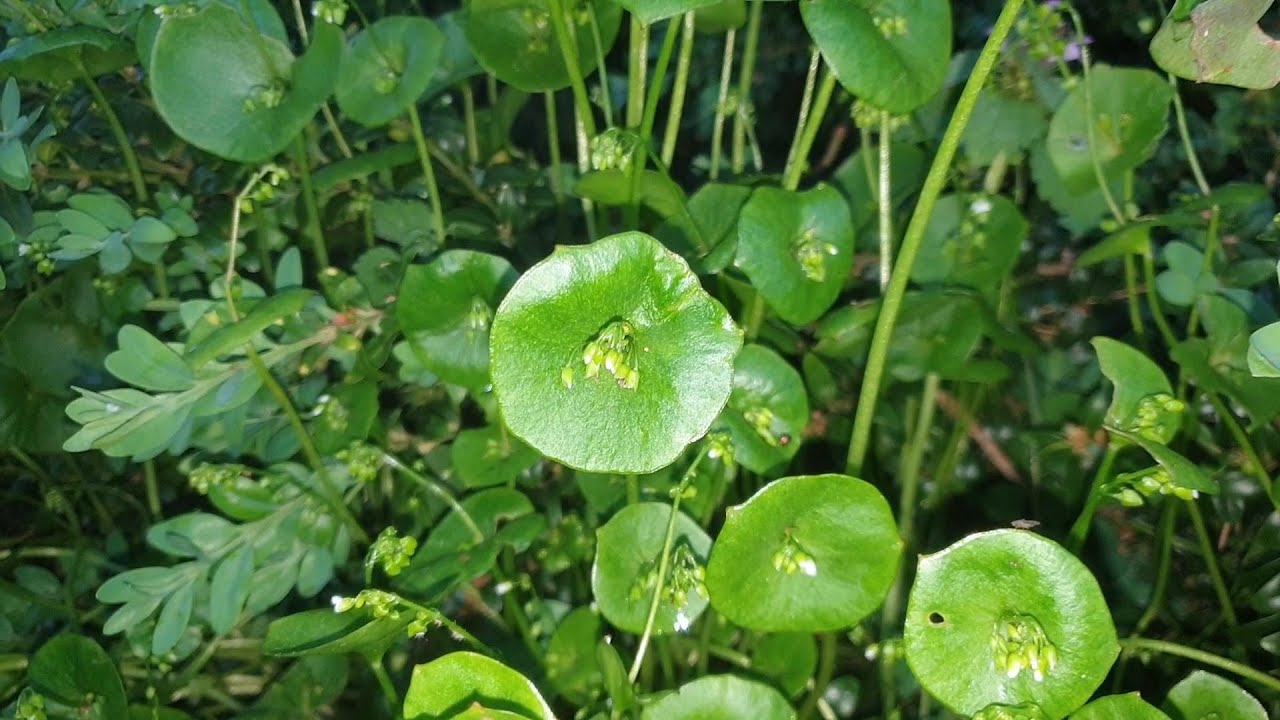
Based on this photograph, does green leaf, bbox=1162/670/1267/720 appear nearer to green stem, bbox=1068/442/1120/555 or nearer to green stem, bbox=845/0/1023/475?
green stem, bbox=1068/442/1120/555

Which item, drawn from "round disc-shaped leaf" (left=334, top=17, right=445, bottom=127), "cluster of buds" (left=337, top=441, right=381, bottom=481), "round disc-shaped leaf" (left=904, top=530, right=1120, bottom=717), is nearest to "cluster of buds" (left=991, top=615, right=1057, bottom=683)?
"round disc-shaped leaf" (left=904, top=530, right=1120, bottom=717)

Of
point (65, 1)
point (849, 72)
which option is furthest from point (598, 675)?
point (65, 1)

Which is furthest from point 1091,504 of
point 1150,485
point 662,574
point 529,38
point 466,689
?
point 529,38

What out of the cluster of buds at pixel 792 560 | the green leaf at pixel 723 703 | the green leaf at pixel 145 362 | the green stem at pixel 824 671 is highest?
the green leaf at pixel 145 362

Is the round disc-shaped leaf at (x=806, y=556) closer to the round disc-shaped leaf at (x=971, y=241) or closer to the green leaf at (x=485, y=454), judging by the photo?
the green leaf at (x=485, y=454)

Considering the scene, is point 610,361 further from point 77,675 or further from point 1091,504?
point 77,675

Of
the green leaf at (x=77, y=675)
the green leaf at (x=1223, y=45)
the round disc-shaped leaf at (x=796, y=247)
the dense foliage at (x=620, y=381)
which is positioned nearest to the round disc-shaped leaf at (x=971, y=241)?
the dense foliage at (x=620, y=381)
